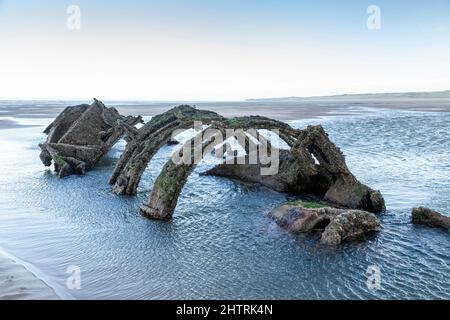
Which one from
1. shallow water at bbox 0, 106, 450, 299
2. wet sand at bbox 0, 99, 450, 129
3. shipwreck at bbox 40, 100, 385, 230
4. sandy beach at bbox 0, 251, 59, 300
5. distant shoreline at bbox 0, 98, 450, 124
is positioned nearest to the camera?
sandy beach at bbox 0, 251, 59, 300

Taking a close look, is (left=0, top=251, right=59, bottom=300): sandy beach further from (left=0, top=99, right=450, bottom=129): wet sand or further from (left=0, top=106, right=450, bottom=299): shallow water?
(left=0, top=99, right=450, bottom=129): wet sand

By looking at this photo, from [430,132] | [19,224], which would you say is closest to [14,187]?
[19,224]

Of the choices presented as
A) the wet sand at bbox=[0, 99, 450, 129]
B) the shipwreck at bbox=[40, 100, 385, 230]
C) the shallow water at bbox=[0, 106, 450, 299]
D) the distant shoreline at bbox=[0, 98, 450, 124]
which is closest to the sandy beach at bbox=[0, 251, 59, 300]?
the shallow water at bbox=[0, 106, 450, 299]

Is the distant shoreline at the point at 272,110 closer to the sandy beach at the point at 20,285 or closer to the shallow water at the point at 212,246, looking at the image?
the shallow water at the point at 212,246

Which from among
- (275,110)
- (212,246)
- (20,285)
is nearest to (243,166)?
(212,246)

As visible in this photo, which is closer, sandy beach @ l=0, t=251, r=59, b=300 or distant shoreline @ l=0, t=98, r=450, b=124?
sandy beach @ l=0, t=251, r=59, b=300

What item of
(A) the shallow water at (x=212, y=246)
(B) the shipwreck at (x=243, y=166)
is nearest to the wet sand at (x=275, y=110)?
(B) the shipwreck at (x=243, y=166)

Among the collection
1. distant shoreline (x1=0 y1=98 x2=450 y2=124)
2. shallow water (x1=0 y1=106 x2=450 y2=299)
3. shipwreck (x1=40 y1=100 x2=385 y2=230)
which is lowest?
shallow water (x1=0 y1=106 x2=450 y2=299)

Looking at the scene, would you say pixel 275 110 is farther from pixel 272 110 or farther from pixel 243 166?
pixel 243 166
